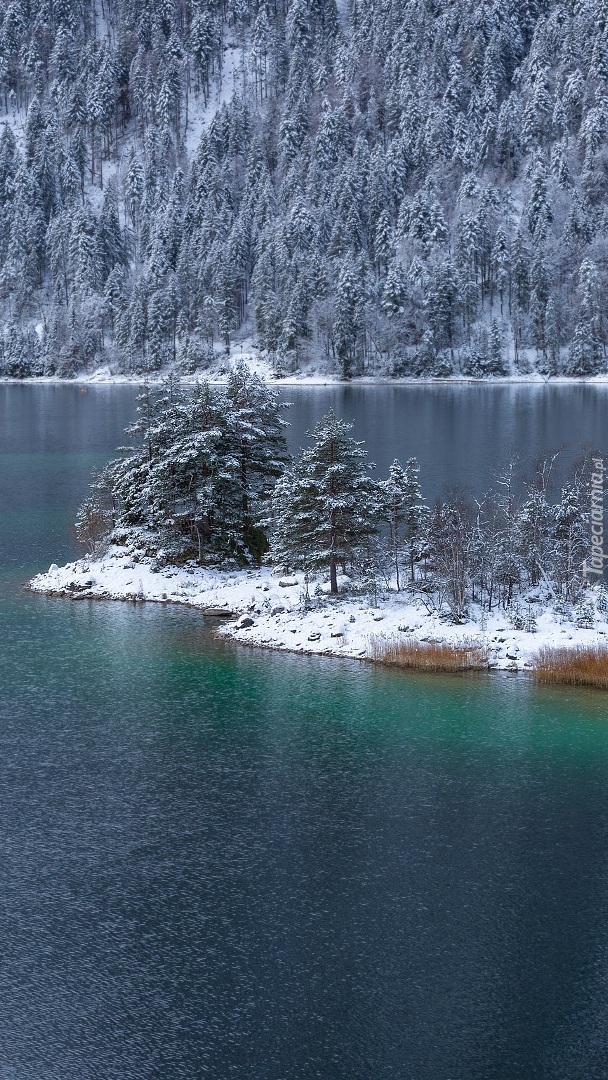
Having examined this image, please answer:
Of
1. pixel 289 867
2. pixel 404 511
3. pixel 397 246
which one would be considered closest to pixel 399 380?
pixel 397 246

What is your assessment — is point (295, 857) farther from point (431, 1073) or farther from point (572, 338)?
point (572, 338)

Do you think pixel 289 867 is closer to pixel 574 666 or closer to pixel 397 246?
pixel 574 666

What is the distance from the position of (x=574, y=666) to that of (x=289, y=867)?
15245 millimetres

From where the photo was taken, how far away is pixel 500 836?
76.8 ft

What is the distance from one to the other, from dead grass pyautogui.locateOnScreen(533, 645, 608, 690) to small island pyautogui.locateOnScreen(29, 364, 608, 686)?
5 centimetres

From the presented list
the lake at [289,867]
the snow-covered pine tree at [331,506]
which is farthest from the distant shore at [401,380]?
the lake at [289,867]

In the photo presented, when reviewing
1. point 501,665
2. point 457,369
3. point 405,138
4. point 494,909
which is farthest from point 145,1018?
point 405,138

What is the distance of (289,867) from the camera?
22109 millimetres

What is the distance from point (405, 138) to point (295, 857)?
182m

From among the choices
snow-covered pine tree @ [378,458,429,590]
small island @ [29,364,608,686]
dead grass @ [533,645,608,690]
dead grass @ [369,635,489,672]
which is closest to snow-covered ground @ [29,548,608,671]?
small island @ [29,364,608,686]

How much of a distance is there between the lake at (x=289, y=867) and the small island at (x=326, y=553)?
2049mm

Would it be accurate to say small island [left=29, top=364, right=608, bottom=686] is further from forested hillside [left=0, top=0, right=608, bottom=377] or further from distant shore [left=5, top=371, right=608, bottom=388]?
forested hillside [left=0, top=0, right=608, bottom=377]

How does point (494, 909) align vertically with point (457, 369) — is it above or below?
below

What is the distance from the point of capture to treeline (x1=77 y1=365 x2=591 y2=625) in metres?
40.7
